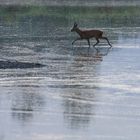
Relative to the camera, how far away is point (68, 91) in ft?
58.3

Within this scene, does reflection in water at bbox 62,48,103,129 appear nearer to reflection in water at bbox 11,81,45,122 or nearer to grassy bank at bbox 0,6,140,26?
reflection in water at bbox 11,81,45,122

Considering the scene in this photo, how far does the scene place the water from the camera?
42.5 feet

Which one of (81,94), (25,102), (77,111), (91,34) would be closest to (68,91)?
(81,94)

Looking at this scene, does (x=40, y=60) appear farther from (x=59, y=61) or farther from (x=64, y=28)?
(x=64, y=28)

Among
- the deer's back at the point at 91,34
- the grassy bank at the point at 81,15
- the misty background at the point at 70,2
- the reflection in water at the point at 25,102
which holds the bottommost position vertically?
the misty background at the point at 70,2

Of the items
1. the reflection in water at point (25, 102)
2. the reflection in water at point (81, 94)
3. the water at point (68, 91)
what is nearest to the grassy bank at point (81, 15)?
the water at point (68, 91)

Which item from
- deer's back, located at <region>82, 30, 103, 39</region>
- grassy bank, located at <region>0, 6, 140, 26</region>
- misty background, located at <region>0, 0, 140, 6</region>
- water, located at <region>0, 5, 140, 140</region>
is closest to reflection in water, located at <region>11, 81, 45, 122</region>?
water, located at <region>0, 5, 140, 140</region>

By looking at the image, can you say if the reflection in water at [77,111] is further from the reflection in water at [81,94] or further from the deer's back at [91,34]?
the deer's back at [91,34]

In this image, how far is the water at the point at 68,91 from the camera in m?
13.0

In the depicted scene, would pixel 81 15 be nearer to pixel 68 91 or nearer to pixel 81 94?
pixel 68 91

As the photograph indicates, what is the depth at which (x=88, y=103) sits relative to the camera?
52.0 ft

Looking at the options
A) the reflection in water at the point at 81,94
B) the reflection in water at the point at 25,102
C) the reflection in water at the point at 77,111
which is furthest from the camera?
the reflection in water at the point at 25,102

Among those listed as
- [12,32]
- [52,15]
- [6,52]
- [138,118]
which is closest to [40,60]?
[6,52]

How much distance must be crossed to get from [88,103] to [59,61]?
31.0ft
